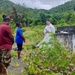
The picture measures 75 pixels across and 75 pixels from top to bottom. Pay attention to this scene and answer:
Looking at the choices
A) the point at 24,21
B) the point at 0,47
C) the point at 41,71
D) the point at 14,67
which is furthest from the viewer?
the point at 24,21

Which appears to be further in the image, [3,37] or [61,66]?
[3,37]

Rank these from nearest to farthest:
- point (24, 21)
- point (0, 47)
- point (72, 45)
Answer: point (0, 47) < point (72, 45) < point (24, 21)

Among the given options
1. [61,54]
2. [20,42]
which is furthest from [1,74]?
[20,42]

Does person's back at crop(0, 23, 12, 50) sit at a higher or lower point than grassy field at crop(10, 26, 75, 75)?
higher

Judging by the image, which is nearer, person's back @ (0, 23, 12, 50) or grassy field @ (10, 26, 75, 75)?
grassy field @ (10, 26, 75, 75)

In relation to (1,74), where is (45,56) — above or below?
above

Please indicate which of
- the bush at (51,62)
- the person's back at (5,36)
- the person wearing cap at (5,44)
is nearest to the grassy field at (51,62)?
the bush at (51,62)

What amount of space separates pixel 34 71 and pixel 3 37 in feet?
4.30

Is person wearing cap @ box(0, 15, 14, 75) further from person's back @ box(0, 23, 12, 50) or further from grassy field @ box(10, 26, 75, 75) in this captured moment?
grassy field @ box(10, 26, 75, 75)

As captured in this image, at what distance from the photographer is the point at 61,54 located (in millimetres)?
6949

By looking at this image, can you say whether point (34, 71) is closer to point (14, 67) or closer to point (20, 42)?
point (14, 67)

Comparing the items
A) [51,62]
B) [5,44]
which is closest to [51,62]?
[51,62]

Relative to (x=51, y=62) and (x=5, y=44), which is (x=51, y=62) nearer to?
(x=51, y=62)

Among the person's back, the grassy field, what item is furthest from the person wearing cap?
the grassy field
